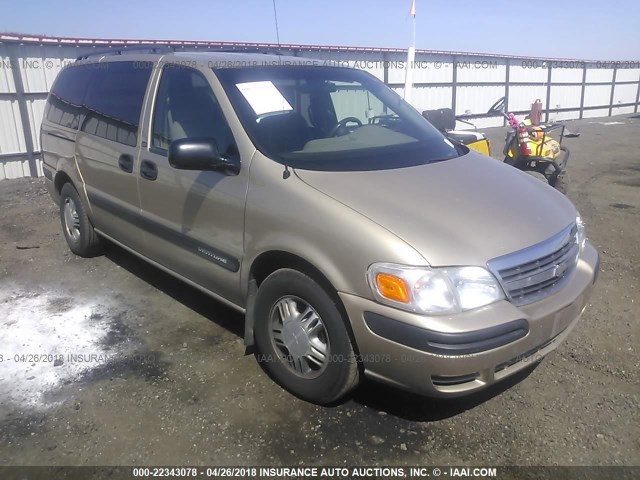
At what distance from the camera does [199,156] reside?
2.76 m

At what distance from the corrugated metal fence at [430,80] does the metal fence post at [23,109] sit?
16mm

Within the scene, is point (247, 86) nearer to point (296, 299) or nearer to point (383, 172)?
point (383, 172)

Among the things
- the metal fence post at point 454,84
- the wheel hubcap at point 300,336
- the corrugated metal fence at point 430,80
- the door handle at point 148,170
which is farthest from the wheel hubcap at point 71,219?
the metal fence post at point 454,84

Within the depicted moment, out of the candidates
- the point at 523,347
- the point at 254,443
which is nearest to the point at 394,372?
the point at 523,347

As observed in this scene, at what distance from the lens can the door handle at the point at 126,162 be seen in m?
3.62

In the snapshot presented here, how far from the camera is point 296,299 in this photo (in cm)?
264

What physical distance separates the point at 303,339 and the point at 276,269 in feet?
1.37

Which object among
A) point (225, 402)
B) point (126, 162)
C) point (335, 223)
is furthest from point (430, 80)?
point (225, 402)

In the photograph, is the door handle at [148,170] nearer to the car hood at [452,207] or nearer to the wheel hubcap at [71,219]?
the car hood at [452,207]

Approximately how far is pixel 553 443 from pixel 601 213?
4.94 metres

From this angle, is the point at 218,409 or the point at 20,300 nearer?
the point at 218,409

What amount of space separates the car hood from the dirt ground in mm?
963

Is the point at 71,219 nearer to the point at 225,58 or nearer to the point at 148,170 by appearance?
the point at 148,170

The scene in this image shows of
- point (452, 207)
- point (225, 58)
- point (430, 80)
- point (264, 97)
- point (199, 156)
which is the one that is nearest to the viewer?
point (452, 207)
